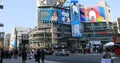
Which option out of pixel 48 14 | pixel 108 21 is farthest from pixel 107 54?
pixel 108 21

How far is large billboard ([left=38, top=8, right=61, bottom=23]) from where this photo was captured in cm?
16300

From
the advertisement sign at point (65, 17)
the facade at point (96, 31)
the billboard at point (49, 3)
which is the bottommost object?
the facade at point (96, 31)

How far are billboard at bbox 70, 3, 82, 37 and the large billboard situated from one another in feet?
35.3

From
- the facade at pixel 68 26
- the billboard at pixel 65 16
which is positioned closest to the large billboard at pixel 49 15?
the facade at pixel 68 26

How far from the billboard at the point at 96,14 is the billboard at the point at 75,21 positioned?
29.0 feet

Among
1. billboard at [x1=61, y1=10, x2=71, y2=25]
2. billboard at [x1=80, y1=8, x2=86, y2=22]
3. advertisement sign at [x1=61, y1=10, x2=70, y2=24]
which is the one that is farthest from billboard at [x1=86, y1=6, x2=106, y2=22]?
advertisement sign at [x1=61, y1=10, x2=70, y2=24]

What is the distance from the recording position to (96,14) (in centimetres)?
18200

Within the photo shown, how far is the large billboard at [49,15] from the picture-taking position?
163000 millimetres

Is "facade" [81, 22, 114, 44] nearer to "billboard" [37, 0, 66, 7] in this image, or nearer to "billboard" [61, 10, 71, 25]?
"billboard" [61, 10, 71, 25]

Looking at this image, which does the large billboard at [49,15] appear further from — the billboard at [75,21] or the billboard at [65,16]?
the billboard at [75,21]

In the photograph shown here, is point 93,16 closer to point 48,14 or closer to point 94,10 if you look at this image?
point 94,10

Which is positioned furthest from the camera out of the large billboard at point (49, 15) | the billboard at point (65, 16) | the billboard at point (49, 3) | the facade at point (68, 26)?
the billboard at point (65, 16)

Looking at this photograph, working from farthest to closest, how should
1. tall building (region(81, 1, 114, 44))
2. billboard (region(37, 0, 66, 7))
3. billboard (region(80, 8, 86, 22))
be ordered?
billboard (region(80, 8, 86, 22)), tall building (region(81, 1, 114, 44)), billboard (region(37, 0, 66, 7))

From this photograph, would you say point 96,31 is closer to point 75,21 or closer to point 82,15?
point 82,15
